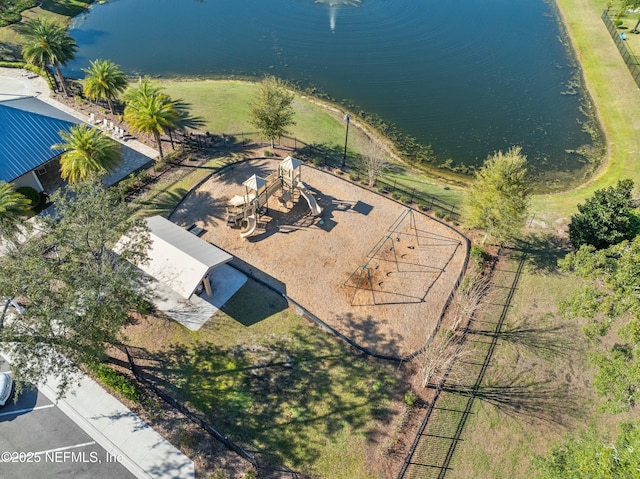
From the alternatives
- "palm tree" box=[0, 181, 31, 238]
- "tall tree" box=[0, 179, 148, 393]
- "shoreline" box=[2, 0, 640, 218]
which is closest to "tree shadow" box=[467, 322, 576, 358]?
"shoreline" box=[2, 0, 640, 218]

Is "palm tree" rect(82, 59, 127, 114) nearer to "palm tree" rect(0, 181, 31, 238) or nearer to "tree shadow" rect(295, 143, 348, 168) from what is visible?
"palm tree" rect(0, 181, 31, 238)

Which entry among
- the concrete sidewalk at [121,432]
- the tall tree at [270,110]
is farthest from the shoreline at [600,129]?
the concrete sidewalk at [121,432]

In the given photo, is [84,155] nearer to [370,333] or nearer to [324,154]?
[324,154]

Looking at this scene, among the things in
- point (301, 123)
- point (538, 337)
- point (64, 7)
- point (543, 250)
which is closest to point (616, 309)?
point (538, 337)

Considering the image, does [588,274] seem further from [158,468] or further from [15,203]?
[15,203]

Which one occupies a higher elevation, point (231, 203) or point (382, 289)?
point (231, 203)

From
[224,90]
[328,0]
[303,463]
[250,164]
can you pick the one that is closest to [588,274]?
[303,463]
